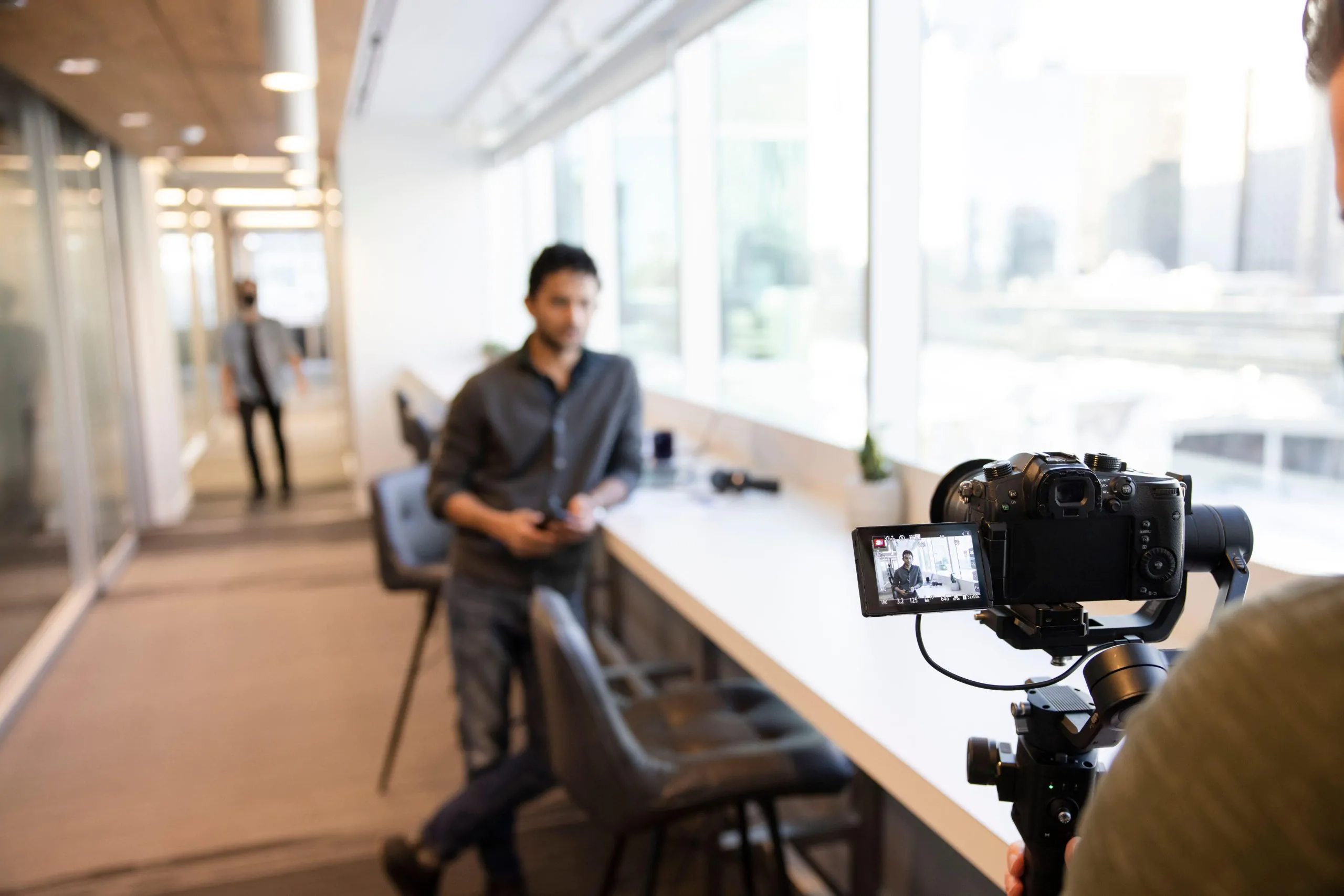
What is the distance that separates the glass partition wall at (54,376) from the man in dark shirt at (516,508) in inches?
90.2

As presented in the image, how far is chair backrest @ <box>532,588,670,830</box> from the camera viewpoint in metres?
1.67

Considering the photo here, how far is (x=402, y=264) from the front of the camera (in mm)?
7453

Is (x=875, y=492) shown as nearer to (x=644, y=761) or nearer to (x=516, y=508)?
(x=516, y=508)

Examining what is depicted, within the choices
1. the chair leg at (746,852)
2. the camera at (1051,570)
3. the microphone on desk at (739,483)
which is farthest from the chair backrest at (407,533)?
the camera at (1051,570)

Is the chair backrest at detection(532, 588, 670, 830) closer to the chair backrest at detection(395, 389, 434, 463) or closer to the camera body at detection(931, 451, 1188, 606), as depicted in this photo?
the camera body at detection(931, 451, 1188, 606)

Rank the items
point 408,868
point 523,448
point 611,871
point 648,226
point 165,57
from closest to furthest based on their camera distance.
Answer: point 611,871
point 408,868
point 523,448
point 165,57
point 648,226

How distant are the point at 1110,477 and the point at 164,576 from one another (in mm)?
5816

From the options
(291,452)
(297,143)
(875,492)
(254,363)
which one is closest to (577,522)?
(875,492)

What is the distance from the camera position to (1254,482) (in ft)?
6.52

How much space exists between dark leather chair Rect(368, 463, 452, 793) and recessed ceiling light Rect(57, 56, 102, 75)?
2137mm

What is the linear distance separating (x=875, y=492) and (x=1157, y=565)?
1.61m

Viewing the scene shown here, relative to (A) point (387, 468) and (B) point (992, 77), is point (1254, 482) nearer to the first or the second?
(B) point (992, 77)

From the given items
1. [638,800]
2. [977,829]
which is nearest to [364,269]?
[638,800]

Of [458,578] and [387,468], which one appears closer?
[458,578]
